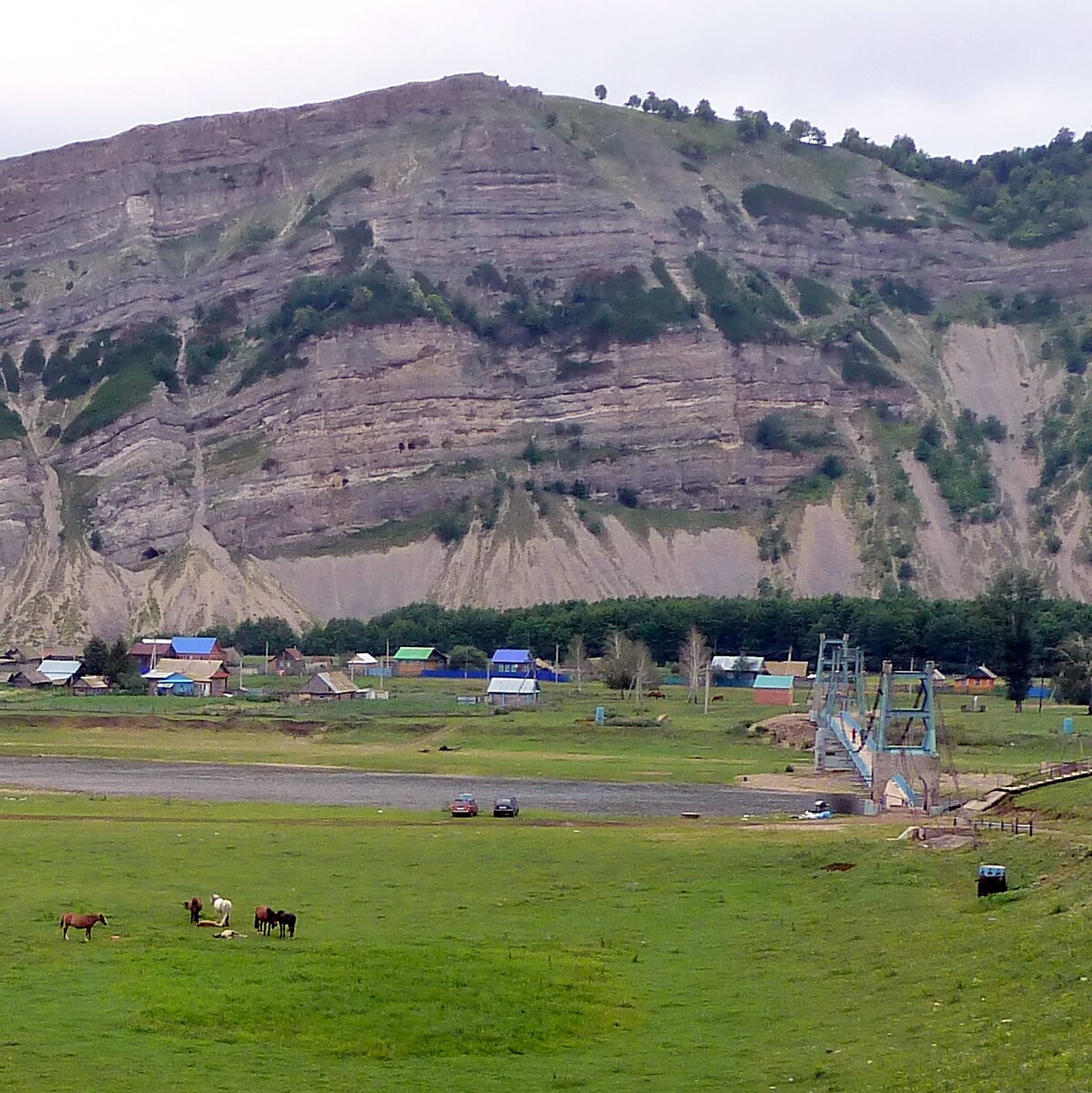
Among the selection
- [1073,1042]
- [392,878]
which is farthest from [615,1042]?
[392,878]

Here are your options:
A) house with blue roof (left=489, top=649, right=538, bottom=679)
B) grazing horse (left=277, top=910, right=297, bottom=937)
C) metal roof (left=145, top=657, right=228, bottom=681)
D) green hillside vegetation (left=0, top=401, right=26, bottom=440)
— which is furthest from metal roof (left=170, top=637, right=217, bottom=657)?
grazing horse (left=277, top=910, right=297, bottom=937)

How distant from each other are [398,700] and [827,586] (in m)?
71.3

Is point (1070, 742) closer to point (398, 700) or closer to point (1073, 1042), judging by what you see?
point (398, 700)

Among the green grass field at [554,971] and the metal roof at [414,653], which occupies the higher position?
the metal roof at [414,653]

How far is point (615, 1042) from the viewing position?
88.5 feet

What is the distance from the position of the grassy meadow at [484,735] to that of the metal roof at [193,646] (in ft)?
59.4

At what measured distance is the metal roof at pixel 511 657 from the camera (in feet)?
467

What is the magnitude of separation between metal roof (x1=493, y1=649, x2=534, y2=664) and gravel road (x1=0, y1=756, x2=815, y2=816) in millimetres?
59514

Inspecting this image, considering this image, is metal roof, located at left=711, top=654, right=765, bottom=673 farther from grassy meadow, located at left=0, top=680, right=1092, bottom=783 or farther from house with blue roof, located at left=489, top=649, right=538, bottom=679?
grassy meadow, located at left=0, top=680, right=1092, bottom=783

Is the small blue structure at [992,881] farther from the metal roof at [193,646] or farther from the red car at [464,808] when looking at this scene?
the metal roof at [193,646]

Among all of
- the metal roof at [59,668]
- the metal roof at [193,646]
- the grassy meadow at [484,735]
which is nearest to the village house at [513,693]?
the grassy meadow at [484,735]

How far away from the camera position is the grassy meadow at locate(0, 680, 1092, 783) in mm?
Answer: 84812

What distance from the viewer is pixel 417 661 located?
151 meters

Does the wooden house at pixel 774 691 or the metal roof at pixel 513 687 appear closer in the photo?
the metal roof at pixel 513 687
